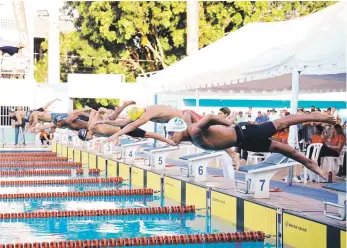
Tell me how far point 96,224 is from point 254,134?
11.9 feet

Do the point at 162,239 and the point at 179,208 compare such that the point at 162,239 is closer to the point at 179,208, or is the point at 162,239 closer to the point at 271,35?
the point at 179,208

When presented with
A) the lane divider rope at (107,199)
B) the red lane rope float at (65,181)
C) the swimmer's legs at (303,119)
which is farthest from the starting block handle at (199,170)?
the swimmer's legs at (303,119)

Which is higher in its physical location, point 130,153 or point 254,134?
point 254,134

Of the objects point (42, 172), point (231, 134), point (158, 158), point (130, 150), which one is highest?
point (231, 134)

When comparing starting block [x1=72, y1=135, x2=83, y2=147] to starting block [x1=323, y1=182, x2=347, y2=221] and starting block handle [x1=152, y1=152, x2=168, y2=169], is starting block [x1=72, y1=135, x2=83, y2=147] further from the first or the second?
starting block [x1=323, y1=182, x2=347, y2=221]

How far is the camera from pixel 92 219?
10.3 m

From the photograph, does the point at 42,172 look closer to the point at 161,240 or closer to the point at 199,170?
the point at 199,170

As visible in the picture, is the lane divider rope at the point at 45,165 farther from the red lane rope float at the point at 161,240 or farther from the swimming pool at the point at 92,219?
the red lane rope float at the point at 161,240

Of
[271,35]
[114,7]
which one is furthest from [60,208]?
[114,7]

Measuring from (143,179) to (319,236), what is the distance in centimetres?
728

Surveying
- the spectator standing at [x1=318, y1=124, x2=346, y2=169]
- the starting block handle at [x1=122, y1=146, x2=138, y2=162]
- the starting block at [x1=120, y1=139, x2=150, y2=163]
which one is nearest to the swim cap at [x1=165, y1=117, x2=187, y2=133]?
the spectator standing at [x1=318, y1=124, x2=346, y2=169]

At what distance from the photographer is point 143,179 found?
558 inches

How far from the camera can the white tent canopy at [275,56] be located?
29.9 feet

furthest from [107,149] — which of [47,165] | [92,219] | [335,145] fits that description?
[335,145]
